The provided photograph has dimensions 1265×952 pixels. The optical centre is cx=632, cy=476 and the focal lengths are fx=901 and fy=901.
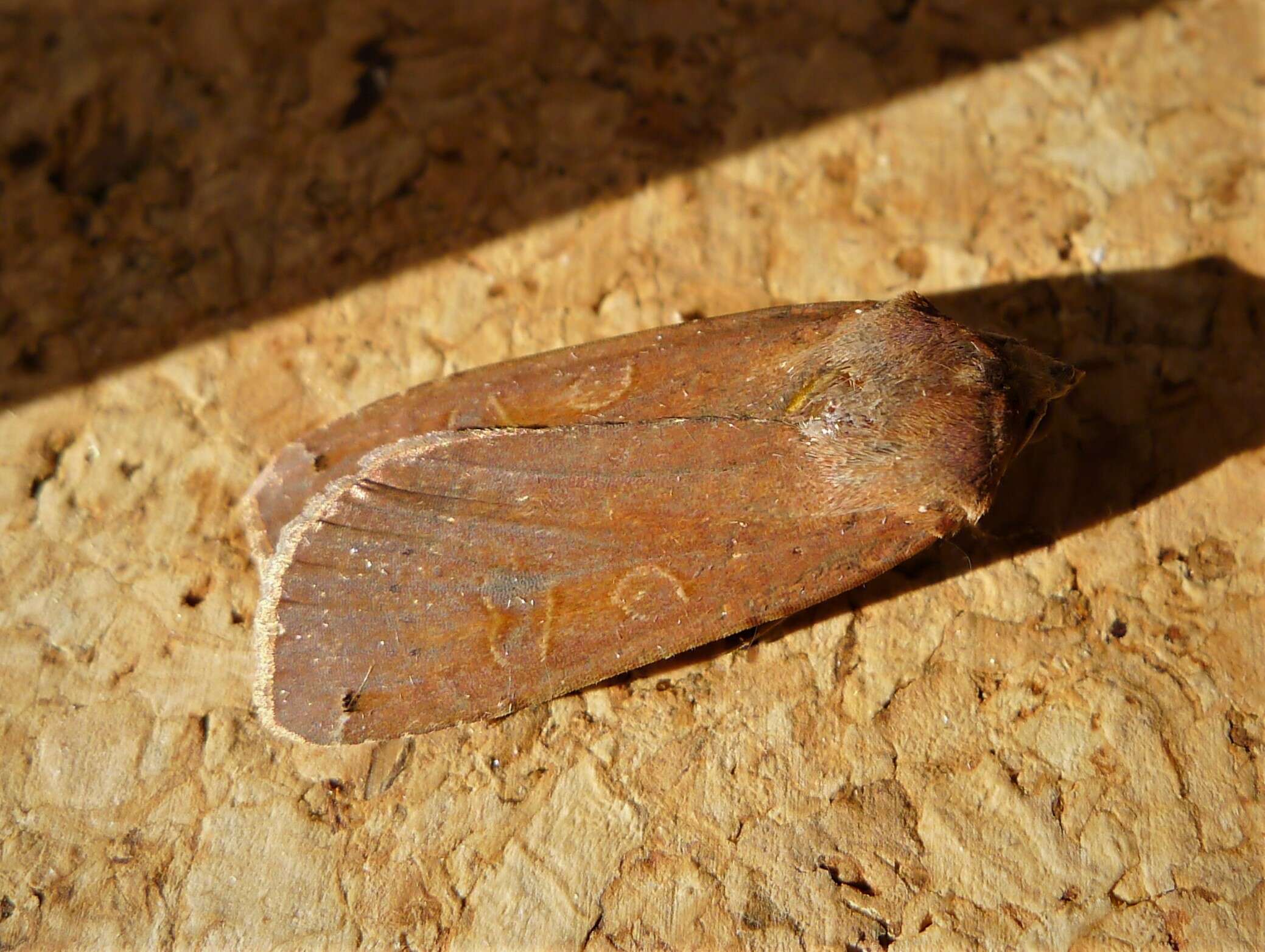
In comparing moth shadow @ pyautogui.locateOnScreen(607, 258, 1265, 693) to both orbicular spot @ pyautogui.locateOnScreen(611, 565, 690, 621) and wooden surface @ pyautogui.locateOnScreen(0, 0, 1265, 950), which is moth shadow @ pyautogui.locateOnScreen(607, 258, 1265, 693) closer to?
wooden surface @ pyautogui.locateOnScreen(0, 0, 1265, 950)

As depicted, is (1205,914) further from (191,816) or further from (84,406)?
(84,406)

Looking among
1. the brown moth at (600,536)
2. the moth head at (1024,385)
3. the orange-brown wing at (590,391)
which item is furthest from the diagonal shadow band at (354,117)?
the moth head at (1024,385)

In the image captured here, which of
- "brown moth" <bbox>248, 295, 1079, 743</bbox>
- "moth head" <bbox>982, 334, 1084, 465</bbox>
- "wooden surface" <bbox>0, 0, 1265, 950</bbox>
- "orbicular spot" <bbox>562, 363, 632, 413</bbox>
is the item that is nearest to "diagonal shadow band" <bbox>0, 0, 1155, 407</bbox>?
"wooden surface" <bbox>0, 0, 1265, 950</bbox>

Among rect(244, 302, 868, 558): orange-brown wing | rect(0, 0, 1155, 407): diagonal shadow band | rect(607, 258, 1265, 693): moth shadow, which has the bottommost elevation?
rect(607, 258, 1265, 693): moth shadow

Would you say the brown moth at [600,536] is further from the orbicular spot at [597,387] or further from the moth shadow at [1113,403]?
the moth shadow at [1113,403]

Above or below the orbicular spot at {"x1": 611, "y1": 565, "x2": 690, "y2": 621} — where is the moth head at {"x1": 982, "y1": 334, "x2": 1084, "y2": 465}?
above
